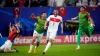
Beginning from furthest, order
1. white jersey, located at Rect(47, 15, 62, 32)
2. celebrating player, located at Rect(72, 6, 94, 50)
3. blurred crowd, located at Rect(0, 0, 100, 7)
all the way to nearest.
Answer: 1. blurred crowd, located at Rect(0, 0, 100, 7)
2. celebrating player, located at Rect(72, 6, 94, 50)
3. white jersey, located at Rect(47, 15, 62, 32)

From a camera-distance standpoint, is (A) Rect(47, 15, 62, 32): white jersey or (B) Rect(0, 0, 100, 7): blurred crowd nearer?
(A) Rect(47, 15, 62, 32): white jersey

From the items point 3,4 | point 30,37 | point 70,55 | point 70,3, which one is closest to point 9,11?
point 3,4

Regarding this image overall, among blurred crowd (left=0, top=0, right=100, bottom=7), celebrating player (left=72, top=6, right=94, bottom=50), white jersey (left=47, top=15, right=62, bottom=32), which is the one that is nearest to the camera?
white jersey (left=47, top=15, right=62, bottom=32)

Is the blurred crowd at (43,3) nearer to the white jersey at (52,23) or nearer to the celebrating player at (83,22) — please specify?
the celebrating player at (83,22)

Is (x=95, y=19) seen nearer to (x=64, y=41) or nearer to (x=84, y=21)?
(x=64, y=41)

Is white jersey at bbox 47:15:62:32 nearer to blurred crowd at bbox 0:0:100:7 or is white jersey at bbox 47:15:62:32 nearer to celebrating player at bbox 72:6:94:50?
celebrating player at bbox 72:6:94:50

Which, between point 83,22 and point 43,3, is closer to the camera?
point 83,22

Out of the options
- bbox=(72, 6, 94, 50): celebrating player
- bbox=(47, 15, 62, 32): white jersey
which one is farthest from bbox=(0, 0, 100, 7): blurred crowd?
bbox=(47, 15, 62, 32): white jersey

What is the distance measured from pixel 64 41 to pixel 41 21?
19.5 ft

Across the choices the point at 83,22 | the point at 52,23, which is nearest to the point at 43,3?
the point at 83,22

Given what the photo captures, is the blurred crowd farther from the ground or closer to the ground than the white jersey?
farther from the ground

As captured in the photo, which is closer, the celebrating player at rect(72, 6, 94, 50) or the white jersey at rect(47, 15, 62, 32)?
the white jersey at rect(47, 15, 62, 32)

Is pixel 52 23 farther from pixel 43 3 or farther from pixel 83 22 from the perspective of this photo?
pixel 43 3

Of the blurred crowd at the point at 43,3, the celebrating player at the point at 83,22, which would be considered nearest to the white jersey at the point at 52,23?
the celebrating player at the point at 83,22
